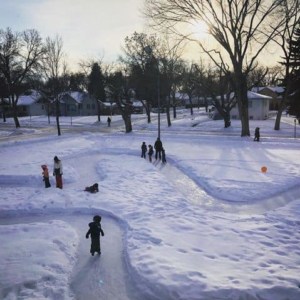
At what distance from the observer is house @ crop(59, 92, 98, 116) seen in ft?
249

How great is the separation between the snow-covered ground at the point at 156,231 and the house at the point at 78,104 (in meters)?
57.4

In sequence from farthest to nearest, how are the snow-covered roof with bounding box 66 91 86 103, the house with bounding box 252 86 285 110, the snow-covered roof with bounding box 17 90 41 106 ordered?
the house with bounding box 252 86 285 110 → the snow-covered roof with bounding box 17 90 41 106 → the snow-covered roof with bounding box 66 91 86 103

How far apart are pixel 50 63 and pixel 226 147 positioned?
2099cm

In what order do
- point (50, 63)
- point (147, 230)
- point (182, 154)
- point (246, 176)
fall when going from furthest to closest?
point (50, 63), point (182, 154), point (246, 176), point (147, 230)

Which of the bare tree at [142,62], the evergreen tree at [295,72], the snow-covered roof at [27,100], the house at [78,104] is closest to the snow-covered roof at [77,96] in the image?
the house at [78,104]

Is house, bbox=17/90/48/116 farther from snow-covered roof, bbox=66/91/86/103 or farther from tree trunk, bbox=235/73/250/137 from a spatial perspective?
tree trunk, bbox=235/73/250/137

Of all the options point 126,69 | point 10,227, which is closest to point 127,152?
point 10,227

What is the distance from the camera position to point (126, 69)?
4478 centimetres

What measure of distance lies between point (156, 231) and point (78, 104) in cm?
6942

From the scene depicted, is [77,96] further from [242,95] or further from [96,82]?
[242,95]

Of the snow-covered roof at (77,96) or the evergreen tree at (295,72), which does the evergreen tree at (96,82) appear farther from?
the evergreen tree at (295,72)

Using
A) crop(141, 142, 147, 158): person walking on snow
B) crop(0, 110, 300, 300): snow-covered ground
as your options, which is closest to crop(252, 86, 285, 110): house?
crop(141, 142, 147, 158): person walking on snow

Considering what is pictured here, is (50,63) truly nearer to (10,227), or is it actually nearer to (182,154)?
(182,154)

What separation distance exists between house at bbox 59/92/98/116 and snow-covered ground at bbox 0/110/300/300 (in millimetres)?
57388
